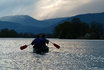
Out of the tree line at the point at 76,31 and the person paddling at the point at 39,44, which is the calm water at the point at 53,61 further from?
the tree line at the point at 76,31

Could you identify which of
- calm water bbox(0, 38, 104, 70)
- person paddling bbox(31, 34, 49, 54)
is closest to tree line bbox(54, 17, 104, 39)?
person paddling bbox(31, 34, 49, 54)

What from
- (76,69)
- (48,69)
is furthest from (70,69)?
(48,69)

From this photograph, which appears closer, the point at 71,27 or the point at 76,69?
the point at 76,69

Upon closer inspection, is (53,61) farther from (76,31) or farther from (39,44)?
(76,31)

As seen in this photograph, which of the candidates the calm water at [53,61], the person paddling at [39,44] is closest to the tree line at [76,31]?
the person paddling at [39,44]

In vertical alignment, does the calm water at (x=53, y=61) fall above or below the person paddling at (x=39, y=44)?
below

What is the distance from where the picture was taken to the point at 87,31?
6757 inches

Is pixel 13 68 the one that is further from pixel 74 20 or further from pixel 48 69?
pixel 74 20

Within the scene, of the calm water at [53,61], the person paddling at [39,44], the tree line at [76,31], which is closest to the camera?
the calm water at [53,61]

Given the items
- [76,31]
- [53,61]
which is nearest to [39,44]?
[53,61]

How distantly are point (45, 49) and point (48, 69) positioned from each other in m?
19.1

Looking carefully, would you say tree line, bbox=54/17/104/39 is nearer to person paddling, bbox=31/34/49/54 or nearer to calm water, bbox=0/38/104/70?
person paddling, bbox=31/34/49/54

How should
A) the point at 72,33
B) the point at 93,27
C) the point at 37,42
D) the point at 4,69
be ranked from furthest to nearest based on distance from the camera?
the point at 93,27, the point at 72,33, the point at 37,42, the point at 4,69

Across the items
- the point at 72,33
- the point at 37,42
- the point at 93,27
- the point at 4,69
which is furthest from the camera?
the point at 93,27
